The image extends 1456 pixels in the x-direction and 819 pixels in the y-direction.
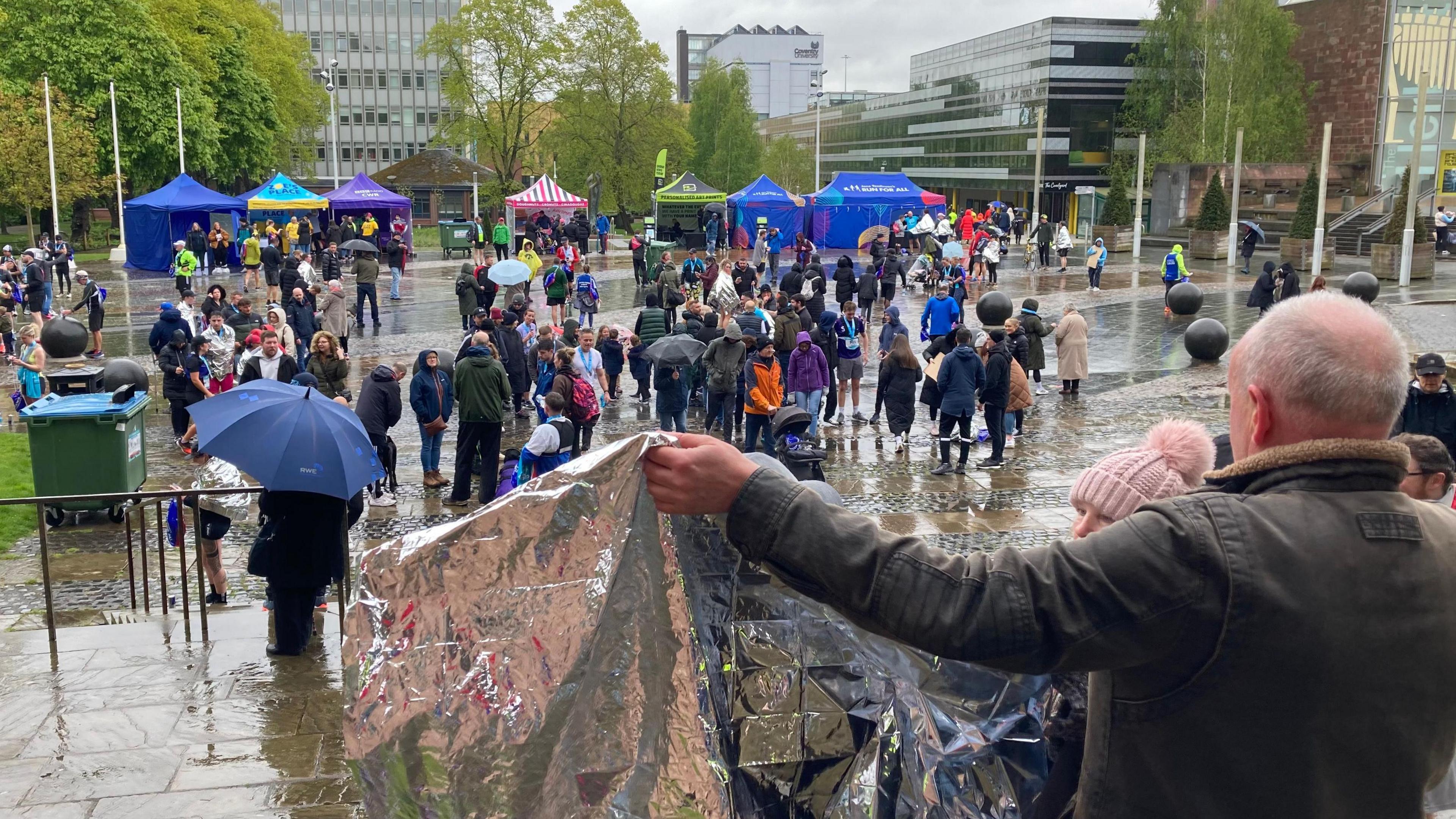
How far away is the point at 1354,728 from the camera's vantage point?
1.87 metres

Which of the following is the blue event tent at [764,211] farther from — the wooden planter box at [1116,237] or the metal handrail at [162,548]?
the metal handrail at [162,548]

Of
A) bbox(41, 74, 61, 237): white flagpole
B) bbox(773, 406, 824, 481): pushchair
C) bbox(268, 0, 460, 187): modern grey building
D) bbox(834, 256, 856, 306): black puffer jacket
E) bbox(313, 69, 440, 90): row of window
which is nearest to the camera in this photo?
bbox(773, 406, 824, 481): pushchair

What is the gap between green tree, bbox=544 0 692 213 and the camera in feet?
203

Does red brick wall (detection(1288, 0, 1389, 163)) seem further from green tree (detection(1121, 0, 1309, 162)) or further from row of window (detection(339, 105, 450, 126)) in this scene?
row of window (detection(339, 105, 450, 126))

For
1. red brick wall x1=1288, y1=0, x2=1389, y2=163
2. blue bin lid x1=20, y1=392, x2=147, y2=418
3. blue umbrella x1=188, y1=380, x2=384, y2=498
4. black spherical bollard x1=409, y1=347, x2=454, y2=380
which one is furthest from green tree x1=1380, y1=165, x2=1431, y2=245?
blue umbrella x1=188, y1=380, x2=384, y2=498

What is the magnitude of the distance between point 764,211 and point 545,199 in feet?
26.4

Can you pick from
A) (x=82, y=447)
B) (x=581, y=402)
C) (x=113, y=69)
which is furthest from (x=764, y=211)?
(x=82, y=447)

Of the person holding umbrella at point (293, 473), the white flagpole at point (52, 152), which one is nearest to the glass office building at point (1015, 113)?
the white flagpole at point (52, 152)

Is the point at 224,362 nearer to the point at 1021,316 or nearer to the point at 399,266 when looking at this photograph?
the point at 1021,316

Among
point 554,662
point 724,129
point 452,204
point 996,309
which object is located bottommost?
point 996,309

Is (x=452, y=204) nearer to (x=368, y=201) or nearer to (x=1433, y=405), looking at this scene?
(x=368, y=201)

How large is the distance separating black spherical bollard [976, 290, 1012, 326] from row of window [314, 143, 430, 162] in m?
95.6

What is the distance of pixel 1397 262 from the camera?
33.1 m

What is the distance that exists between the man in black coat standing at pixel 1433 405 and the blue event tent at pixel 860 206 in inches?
1329
